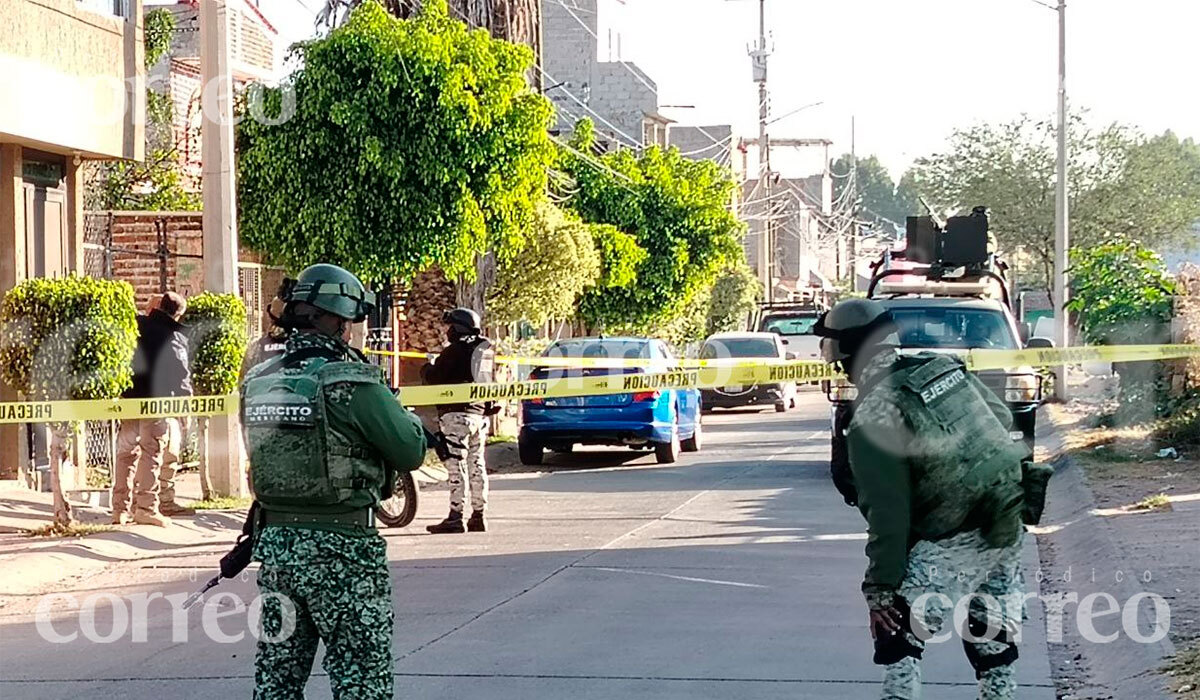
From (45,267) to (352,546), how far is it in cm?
1209

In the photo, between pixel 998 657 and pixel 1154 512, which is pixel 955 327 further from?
pixel 998 657

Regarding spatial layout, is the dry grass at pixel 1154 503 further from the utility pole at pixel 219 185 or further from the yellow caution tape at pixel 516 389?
the utility pole at pixel 219 185

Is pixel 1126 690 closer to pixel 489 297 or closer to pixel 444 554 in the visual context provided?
pixel 444 554

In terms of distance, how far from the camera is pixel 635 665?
8477mm

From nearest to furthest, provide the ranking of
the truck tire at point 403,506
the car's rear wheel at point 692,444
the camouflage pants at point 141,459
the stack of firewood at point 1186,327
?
the truck tire at point 403,506
the camouflage pants at point 141,459
the stack of firewood at point 1186,327
the car's rear wheel at point 692,444

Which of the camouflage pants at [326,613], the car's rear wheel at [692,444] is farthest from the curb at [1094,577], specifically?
the car's rear wheel at [692,444]

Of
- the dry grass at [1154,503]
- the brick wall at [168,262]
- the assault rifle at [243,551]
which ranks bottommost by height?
the dry grass at [1154,503]

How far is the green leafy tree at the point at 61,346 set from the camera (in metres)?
12.8

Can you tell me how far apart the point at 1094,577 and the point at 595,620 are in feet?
11.6

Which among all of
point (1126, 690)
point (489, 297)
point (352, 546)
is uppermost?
point (489, 297)

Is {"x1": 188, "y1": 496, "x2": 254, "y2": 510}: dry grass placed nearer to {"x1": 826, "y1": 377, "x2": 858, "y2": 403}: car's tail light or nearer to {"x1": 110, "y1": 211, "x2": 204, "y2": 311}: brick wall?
{"x1": 826, "y1": 377, "x2": 858, "y2": 403}: car's tail light

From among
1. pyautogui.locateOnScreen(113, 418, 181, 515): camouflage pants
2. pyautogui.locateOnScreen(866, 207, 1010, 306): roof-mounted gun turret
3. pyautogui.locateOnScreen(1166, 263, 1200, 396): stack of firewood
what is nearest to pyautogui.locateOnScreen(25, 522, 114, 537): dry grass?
pyautogui.locateOnScreen(113, 418, 181, 515): camouflage pants

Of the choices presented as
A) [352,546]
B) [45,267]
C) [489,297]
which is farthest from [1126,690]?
[489,297]

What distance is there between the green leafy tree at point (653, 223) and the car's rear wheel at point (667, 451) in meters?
12.5
